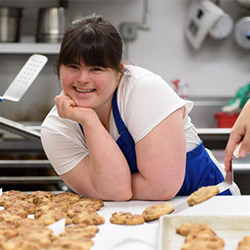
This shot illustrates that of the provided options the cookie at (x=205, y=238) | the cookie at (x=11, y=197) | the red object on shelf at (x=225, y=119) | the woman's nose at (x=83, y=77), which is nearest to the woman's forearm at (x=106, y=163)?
the woman's nose at (x=83, y=77)

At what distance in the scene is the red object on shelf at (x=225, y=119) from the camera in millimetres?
3338

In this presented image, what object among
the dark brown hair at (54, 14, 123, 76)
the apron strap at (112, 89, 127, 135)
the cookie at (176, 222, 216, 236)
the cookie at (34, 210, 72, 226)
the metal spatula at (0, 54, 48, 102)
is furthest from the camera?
the metal spatula at (0, 54, 48, 102)

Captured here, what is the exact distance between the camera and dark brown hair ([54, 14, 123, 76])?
56.7 inches

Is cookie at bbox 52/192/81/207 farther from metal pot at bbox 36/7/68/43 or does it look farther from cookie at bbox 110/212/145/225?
metal pot at bbox 36/7/68/43

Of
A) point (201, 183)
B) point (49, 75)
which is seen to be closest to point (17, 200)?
point (201, 183)

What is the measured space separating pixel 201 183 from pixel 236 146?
0.40 metres

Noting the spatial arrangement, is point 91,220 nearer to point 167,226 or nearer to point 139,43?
point 167,226

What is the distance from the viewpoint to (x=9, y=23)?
11.2ft

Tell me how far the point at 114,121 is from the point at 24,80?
15.4 inches

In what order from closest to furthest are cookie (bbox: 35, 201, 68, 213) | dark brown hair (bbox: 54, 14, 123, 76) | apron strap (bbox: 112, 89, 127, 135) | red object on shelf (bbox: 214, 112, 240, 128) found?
cookie (bbox: 35, 201, 68, 213), dark brown hair (bbox: 54, 14, 123, 76), apron strap (bbox: 112, 89, 127, 135), red object on shelf (bbox: 214, 112, 240, 128)

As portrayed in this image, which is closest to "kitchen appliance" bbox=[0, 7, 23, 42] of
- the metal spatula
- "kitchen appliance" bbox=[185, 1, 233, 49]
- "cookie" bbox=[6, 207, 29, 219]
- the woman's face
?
"kitchen appliance" bbox=[185, 1, 233, 49]

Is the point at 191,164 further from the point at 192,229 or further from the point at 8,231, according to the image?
the point at 8,231

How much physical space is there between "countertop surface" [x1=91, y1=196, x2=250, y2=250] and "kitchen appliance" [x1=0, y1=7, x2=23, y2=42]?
2.23 metres

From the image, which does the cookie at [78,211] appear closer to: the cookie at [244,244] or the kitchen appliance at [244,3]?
the cookie at [244,244]
